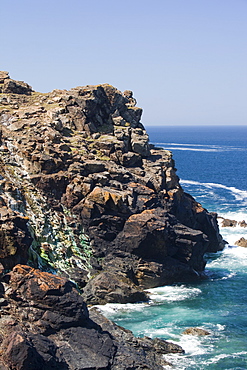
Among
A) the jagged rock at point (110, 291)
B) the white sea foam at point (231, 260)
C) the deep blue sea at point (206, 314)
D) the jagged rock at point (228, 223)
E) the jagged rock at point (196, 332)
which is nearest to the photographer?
the deep blue sea at point (206, 314)

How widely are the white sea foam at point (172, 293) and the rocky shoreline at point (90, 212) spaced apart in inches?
51.1

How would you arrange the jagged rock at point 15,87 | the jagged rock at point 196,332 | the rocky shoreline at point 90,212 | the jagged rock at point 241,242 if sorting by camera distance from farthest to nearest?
the jagged rock at point 15,87 < the jagged rock at point 241,242 < the jagged rock at point 196,332 < the rocky shoreline at point 90,212

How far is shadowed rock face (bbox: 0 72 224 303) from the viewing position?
55.5m

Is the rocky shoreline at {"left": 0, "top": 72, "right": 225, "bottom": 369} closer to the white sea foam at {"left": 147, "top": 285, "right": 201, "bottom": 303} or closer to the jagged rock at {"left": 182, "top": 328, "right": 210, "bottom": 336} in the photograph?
the white sea foam at {"left": 147, "top": 285, "right": 201, "bottom": 303}

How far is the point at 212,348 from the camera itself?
42.7 metres

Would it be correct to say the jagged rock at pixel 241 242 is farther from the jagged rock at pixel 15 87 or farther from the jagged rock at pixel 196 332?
the jagged rock at pixel 15 87

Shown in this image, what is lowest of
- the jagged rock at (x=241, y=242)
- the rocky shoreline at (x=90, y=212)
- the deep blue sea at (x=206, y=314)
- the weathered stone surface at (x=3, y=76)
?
the deep blue sea at (x=206, y=314)

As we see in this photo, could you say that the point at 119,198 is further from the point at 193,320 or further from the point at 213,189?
the point at 213,189

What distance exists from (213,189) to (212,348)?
3680 inches

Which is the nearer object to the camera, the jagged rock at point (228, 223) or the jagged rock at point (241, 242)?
the jagged rock at point (241, 242)

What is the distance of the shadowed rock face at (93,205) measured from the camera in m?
55.5

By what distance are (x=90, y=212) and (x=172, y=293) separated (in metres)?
15.2

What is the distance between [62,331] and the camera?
3766 centimetres

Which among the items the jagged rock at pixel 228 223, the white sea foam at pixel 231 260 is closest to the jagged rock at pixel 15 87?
the white sea foam at pixel 231 260
